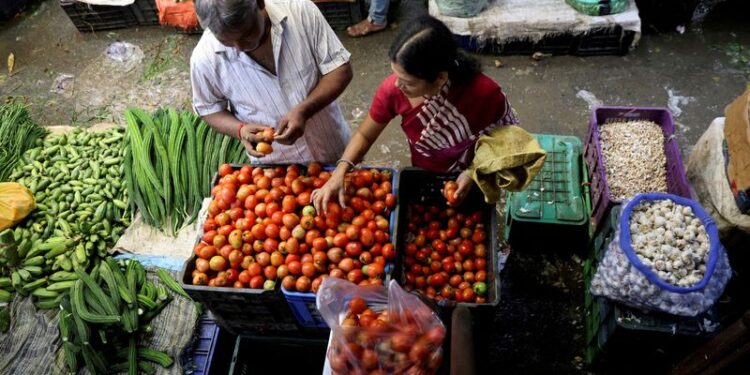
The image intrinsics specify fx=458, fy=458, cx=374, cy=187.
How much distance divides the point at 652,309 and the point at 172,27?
616cm

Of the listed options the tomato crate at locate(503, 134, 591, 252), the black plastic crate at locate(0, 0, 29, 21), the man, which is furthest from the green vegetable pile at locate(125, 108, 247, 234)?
the black plastic crate at locate(0, 0, 29, 21)

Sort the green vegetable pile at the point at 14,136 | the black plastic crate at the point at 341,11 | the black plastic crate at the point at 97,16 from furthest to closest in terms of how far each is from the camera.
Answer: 1. the black plastic crate at the point at 97,16
2. the black plastic crate at the point at 341,11
3. the green vegetable pile at the point at 14,136

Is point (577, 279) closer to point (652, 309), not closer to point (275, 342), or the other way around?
point (652, 309)

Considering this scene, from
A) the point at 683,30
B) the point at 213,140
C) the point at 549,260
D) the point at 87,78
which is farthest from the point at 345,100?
the point at 683,30

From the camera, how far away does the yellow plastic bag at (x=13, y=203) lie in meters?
3.34

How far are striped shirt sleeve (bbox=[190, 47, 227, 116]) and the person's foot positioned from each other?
3.28 meters

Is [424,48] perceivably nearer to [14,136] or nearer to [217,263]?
[217,263]

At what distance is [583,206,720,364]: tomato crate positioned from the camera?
2494mm

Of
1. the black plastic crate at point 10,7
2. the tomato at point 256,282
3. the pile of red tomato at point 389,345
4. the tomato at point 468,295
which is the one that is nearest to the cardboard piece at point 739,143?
the tomato at point 468,295

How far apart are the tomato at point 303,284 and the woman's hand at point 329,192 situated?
1.21 feet

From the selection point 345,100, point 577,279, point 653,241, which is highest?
point 653,241

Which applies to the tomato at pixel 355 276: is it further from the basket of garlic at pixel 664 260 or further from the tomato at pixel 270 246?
the basket of garlic at pixel 664 260

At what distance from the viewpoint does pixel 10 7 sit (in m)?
6.35

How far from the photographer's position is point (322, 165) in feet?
8.96
